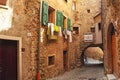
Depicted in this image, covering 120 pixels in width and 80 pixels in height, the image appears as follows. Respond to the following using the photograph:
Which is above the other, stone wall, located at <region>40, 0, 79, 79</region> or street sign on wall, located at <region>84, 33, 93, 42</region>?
street sign on wall, located at <region>84, 33, 93, 42</region>

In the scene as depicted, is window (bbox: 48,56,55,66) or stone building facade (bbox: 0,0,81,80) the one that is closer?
stone building facade (bbox: 0,0,81,80)

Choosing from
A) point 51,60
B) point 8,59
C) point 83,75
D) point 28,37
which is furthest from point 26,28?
point 83,75

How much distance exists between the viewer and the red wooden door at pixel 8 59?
898 centimetres

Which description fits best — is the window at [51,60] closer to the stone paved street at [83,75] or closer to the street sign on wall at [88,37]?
the stone paved street at [83,75]

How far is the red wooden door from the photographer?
8.98m

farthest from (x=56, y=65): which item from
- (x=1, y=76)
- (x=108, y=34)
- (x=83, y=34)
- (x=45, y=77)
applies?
(x=83, y=34)

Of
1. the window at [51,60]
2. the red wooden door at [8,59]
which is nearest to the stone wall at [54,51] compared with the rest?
the window at [51,60]

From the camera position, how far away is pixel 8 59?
9.23m

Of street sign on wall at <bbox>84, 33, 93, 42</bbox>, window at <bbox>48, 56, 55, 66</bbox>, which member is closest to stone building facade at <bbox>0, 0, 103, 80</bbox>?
window at <bbox>48, 56, 55, 66</bbox>

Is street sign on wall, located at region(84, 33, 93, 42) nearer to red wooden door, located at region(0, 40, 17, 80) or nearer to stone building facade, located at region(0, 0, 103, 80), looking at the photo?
stone building facade, located at region(0, 0, 103, 80)

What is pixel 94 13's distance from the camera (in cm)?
2303

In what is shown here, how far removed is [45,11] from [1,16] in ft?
11.3

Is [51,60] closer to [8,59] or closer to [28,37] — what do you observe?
[28,37]

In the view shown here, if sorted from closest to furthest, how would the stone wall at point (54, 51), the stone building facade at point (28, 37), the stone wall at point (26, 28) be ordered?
the stone building facade at point (28, 37)
the stone wall at point (26, 28)
the stone wall at point (54, 51)
